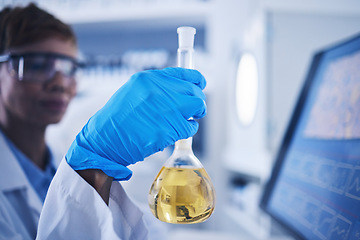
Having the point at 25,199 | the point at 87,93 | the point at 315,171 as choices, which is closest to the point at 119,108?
the point at 315,171

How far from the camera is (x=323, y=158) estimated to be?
644 mm

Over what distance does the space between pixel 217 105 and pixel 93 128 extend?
70.1 inches

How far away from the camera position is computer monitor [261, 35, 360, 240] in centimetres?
54

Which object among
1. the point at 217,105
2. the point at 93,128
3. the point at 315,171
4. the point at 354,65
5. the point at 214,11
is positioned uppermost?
the point at 214,11

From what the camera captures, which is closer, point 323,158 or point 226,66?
point 323,158

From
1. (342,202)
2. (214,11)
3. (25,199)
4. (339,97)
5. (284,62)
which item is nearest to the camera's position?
(342,202)

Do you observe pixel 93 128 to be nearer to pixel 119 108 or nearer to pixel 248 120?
pixel 119 108

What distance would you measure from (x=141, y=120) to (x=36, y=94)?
1.99 feet

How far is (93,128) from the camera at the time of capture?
60cm

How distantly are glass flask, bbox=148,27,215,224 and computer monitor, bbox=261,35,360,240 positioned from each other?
23 centimetres

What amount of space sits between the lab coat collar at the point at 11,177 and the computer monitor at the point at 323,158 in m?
0.74

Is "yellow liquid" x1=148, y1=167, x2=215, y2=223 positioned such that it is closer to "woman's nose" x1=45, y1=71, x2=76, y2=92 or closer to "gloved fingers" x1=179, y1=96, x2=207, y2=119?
"gloved fingers" x1=179, y1=96, x2=207, y2=119

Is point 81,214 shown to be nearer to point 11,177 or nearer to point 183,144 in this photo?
point 183,144

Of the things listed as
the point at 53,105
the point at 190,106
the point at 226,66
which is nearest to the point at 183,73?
the point at 190,106
